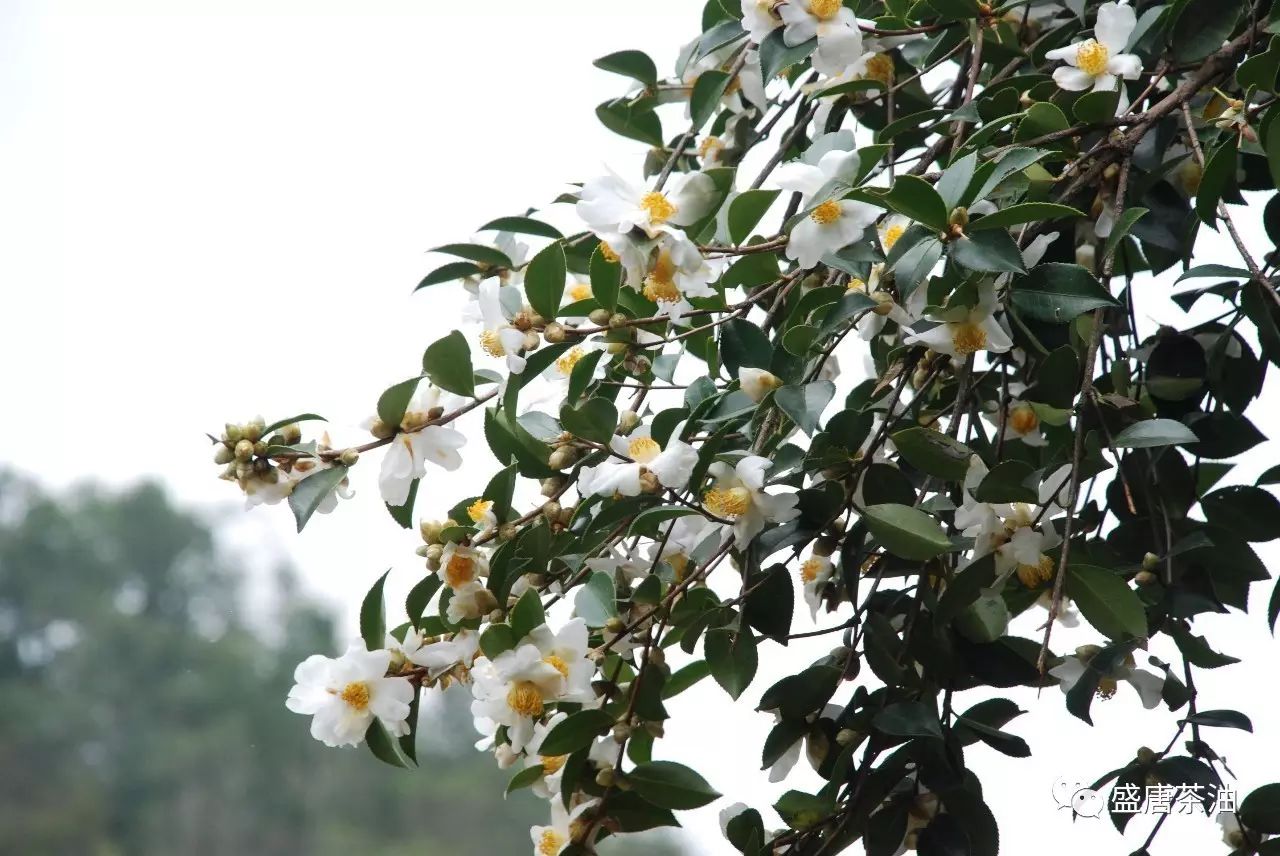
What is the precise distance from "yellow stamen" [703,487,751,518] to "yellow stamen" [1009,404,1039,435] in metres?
0.22

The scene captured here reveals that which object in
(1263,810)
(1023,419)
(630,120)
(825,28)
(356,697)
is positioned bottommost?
(1263,810)

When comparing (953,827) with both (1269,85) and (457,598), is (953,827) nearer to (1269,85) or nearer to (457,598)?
(457,598)

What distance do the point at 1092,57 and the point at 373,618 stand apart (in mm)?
475

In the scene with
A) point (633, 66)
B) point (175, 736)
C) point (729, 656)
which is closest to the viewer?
point (729, 656)

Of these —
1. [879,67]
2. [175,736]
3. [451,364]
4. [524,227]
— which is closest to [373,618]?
[451,364]

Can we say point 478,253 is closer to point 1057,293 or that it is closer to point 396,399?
point 396,399

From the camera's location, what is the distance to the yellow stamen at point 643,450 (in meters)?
0.59

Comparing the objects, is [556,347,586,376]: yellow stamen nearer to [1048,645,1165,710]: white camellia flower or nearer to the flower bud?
the flower bud

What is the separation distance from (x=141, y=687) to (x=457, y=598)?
4.37 metres

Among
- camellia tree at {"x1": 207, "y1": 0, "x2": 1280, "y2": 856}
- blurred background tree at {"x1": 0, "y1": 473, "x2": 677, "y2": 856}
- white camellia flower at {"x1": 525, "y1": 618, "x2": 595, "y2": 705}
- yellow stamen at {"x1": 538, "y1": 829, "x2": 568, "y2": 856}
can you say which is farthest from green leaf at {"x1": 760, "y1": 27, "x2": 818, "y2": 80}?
blurred background tree at {"x1": 0, "y1": 473, "x2": 677, "y2": 856}

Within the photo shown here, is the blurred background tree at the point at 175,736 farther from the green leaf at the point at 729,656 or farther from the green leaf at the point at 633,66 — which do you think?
the green leaf at the point at 729,656

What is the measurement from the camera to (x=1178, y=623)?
27.8 inches

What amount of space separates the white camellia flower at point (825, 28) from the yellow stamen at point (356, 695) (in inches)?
15.9

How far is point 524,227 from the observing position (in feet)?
2.33
